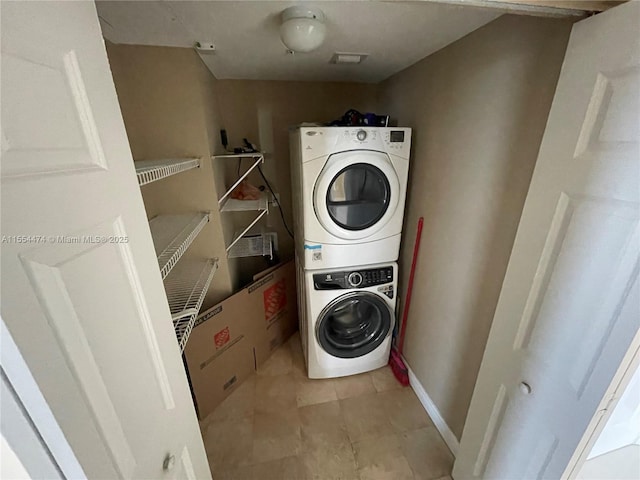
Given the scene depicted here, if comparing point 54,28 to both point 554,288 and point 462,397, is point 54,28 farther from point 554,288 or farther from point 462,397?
point 462,397

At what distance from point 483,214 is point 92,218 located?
4.65ft

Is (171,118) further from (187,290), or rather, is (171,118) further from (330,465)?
(330,465)

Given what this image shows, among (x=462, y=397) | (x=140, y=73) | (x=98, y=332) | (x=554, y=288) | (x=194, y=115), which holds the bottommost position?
(x=462, y=397)

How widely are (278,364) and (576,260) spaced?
6.71 feet

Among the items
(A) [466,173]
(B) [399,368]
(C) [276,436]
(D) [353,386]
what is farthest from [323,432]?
(A) [466,173]

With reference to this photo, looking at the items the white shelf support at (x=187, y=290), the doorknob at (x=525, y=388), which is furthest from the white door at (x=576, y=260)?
the white shelf support at (x=187, y=290)

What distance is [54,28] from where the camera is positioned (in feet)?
1.44

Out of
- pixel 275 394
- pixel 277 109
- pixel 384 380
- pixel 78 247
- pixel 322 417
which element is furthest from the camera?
pixel 277 109

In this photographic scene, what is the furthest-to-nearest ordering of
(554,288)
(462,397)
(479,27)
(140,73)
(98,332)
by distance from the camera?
(462,397) < (140,73) < (479,27) < (554,288) < (98,332)

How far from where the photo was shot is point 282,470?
61.1 inches

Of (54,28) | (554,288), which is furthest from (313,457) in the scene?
(54,28)

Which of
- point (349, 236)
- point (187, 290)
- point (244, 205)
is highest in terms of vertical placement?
point (244, 205)

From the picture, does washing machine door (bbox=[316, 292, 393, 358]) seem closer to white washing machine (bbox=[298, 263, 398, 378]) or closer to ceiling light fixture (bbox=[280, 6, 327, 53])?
white washing machine (bbox=[298, 263, 398, 378])

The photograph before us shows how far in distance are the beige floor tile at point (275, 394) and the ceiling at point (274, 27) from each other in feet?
7.11
